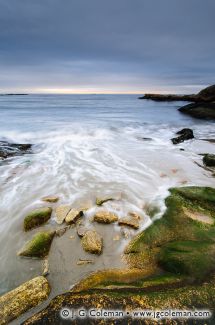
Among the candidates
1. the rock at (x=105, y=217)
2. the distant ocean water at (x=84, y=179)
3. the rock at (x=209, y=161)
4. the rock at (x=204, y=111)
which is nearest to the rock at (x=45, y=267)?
the distant ocean water at (x=84, y=179)

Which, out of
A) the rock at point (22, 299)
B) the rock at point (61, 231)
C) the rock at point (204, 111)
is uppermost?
the rock at point (22, 299)

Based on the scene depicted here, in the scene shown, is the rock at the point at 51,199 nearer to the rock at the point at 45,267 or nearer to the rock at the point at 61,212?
the rock at the point at 61,212

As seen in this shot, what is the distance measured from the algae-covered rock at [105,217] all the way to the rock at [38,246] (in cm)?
91

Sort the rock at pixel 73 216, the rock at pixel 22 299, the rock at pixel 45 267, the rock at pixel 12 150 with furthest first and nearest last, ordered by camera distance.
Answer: the rock at pixel 12 150, the rock at pixel 73 216, the rock at pixel 45 267, the rock at pixel 22 299

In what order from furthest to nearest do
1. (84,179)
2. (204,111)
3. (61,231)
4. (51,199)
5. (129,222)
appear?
1. (204,111)
2. (84,179)
3. (51,199)
4. (129,222)
5. (61,231)

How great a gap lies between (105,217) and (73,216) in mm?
584

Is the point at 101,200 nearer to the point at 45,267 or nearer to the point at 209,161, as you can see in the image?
the point at 45,267

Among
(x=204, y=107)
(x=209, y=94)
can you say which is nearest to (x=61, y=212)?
(x=204, y=107)

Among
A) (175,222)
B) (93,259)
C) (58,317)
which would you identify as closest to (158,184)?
(175,222)

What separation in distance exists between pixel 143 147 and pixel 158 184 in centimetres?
468

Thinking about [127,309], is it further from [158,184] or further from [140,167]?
[140,167]

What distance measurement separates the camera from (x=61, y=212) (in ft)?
14.0

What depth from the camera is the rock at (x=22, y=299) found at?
231 centimetres

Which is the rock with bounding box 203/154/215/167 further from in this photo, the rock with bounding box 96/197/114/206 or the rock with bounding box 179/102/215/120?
the rock with bounding box 179/102/215/120
